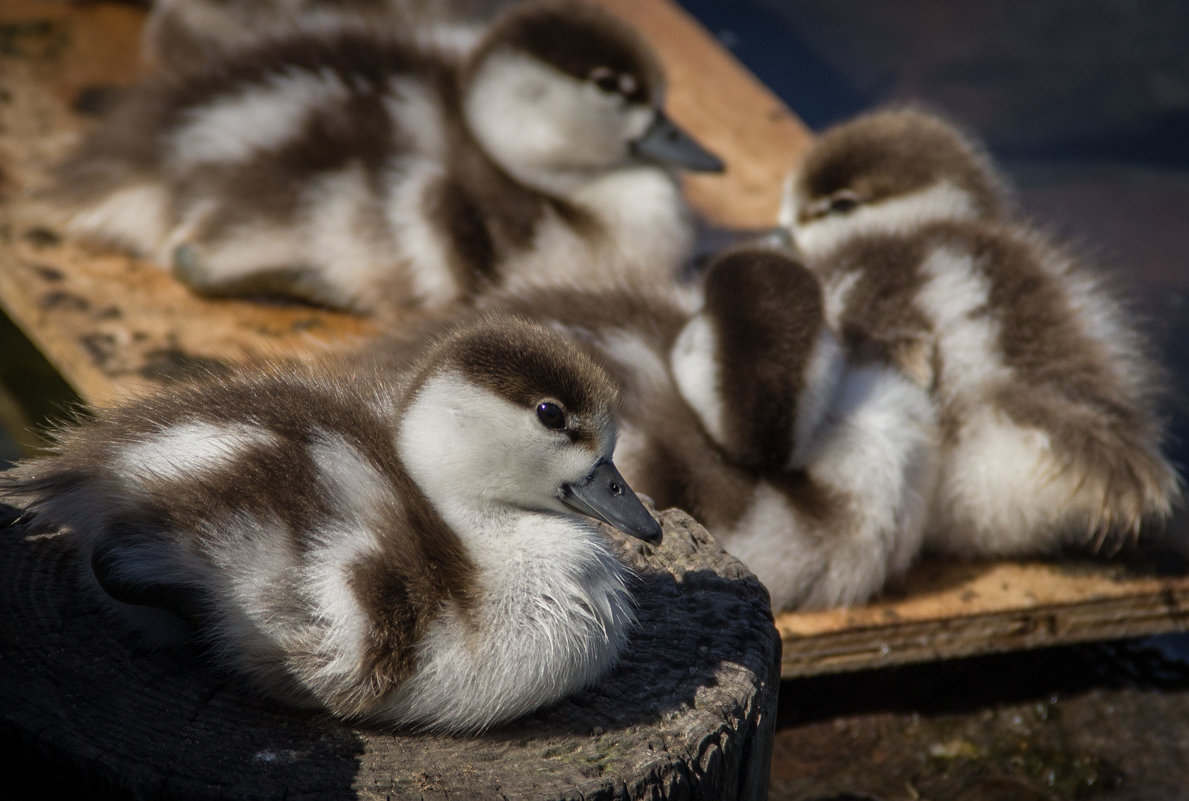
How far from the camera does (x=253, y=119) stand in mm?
2514

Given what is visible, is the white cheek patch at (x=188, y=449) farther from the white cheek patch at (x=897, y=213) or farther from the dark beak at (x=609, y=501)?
the white cheek patch at (x=897, y=213)

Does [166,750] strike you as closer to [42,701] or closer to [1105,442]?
[42,701]

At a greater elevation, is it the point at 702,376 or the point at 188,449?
the point at 188,449

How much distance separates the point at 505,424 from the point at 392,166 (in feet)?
4.44

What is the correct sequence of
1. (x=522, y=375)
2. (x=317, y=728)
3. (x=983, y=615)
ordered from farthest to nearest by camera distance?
(x=983, y=615)
(x=522, y=375)
(x=317, y=728)

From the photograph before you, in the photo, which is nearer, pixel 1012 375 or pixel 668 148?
pixel 1012 375

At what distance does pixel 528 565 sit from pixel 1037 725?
1.27 meters

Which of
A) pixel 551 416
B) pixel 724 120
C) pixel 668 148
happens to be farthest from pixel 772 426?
pixel 724 120

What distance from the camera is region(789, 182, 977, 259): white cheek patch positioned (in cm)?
240

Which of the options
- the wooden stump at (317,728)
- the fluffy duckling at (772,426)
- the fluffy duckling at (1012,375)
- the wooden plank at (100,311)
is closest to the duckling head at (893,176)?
the fluffy duckling at (1012,375)

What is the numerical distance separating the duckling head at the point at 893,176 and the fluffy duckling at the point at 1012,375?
255mm

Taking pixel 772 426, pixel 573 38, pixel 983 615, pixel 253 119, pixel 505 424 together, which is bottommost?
pixel 983 615

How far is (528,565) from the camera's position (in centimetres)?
116

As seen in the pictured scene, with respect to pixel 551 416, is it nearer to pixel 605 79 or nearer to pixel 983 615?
pixel 983 615
